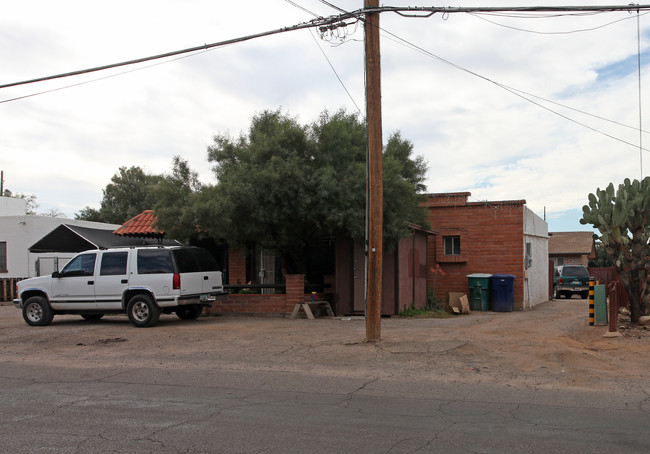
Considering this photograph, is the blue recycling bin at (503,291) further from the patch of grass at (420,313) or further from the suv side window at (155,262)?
the suv side window at (155,262)

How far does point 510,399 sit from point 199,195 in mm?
10598

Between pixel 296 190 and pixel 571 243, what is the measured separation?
36919 millimetres

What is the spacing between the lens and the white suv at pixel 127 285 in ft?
47.5

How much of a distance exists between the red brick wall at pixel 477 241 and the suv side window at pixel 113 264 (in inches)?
437

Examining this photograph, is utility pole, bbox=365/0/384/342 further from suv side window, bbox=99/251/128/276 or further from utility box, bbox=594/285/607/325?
suv side window, bbox=99/251/128/276

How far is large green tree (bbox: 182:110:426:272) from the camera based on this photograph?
15.2 metres

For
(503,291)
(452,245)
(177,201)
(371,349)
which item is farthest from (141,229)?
(503,291)

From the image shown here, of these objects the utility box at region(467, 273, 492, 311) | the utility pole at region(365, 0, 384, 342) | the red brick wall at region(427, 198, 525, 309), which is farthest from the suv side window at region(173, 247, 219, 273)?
the utility box at region(467, 273, 492, 311)

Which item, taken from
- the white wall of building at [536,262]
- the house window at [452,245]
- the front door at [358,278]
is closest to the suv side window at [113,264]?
the front door at [358,278]

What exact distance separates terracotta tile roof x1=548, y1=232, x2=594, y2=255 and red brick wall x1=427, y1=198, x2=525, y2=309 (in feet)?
81.1

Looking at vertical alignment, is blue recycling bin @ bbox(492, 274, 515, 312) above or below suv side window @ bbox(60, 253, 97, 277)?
below

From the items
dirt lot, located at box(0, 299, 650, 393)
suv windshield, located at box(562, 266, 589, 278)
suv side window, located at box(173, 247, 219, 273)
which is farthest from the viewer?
suv windshield, located at box(562, 266, 589, 278)

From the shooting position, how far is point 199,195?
1585 cm

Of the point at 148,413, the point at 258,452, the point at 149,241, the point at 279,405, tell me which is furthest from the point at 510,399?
the point at 149,241
